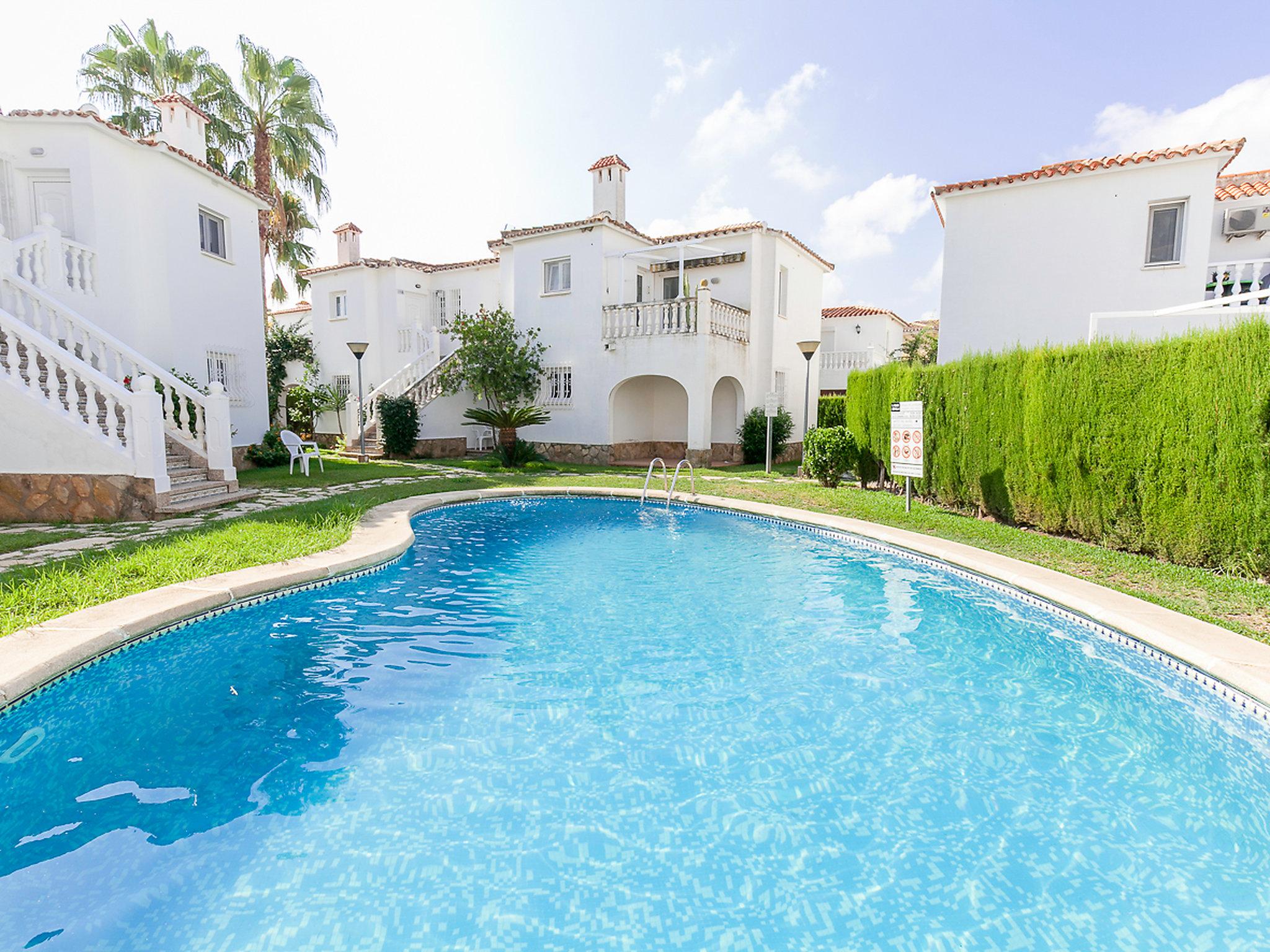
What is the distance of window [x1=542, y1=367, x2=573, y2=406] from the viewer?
21.4 metres

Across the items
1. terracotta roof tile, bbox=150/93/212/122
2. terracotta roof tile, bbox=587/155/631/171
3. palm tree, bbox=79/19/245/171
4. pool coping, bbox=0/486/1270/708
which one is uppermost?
palm tree, bbox=79/19/245/171

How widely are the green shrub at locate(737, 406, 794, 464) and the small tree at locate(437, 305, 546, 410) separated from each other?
23.6 feet

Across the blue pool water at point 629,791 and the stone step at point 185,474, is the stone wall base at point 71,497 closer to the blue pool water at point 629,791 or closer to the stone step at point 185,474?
the stone step at point 185,474

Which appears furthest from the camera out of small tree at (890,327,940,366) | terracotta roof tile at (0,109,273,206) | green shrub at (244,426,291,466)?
small tree at (890,327,940,366)

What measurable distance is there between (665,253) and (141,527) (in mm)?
17261

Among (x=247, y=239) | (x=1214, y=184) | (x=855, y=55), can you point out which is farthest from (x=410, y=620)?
(x=1214, y=184)

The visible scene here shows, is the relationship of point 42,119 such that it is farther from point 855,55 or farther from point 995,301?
point 995,301

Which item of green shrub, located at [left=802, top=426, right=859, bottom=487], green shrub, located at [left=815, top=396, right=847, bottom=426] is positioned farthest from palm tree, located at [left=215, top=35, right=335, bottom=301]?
green shrub, located at [left=815, top=396, right=847, bottom=426]

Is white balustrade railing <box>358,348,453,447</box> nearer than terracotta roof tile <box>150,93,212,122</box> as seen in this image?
No

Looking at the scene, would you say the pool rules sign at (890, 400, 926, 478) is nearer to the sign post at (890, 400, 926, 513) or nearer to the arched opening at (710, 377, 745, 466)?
the sign post at (890, 400, 926, 513)

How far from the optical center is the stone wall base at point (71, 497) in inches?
368

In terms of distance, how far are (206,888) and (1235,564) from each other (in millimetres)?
9282

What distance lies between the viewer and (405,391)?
2248 cm

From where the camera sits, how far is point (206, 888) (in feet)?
9.36
